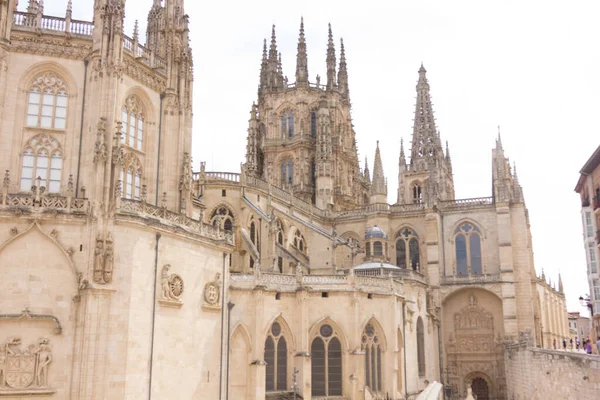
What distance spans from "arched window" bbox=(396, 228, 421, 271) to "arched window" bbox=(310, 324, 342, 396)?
20.7m

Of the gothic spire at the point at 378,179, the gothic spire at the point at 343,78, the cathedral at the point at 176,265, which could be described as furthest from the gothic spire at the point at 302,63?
the cathedral at the point at 176,265

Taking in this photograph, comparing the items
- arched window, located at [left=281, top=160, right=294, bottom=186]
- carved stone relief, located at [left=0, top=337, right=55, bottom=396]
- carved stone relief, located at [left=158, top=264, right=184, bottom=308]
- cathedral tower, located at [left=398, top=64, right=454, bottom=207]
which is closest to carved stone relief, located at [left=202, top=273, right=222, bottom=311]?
carved stone relief, located at [left=158, top=264, right=184, bottom=308]

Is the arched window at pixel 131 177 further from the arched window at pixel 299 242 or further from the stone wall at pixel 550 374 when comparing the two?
the arched window at pixel 299 242

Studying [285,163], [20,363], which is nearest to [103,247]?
[20,363]

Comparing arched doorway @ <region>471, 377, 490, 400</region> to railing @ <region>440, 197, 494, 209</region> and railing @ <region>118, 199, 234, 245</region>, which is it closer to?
railing @ <region>440, 197, 494, 209</region>

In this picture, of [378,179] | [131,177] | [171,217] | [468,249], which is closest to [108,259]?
[171,217]

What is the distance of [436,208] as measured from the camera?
2137 inches

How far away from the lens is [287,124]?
65188 millimetres

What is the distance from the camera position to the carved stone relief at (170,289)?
26.5 m

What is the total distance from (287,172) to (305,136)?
4.14 m

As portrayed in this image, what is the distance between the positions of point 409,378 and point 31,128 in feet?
91.5

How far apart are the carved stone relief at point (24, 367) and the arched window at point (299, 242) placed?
1122 inches

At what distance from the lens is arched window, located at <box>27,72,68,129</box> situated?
26938 mm

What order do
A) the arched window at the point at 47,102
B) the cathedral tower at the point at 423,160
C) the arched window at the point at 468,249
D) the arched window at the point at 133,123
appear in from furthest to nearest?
the cathedral tower at the point at 423,160
the arched window at the point at 468,249
the arched window at the point at 133,123
the arched window at the point at 47,102
